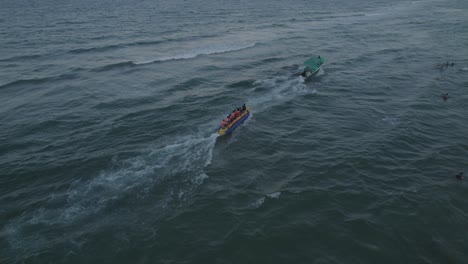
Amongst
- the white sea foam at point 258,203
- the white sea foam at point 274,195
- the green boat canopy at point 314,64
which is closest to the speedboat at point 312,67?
the green boat canopy at point 314,64

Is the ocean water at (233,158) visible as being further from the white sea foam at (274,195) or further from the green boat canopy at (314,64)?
the green boat canopy at (314,64)

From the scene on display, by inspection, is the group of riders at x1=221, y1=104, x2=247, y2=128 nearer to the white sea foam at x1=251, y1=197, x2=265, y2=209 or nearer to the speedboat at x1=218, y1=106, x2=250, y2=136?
the speedboat at x1=218, y1=106, x2=250, y2=136

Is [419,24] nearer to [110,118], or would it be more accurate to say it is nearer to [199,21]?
[199,21]

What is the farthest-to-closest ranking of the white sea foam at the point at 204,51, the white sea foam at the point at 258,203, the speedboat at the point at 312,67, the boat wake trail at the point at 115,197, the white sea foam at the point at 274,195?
the white sea foam at the point at 204,51 → the speedboat at the point at 312,67 → the white sea foam at the point at 274,195 → the white sea foam at the point at 258,203 → the boat wake trail at the point at 115,197

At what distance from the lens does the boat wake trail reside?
22.8 meters

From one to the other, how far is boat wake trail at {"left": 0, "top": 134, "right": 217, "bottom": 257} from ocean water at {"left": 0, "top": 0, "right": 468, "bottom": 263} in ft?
0.41

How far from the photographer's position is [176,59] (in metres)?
66.5

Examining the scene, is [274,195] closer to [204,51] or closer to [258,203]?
[258,203]

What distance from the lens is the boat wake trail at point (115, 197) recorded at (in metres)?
22.8

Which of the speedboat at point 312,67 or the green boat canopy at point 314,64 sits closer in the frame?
the speedboat at point 312,67

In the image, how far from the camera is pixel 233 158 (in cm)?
3136

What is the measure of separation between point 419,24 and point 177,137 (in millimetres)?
97256

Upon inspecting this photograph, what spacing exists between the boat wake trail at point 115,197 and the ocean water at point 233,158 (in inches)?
4.9

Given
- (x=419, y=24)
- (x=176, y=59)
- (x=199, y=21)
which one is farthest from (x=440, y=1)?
(x=176, y=59)
